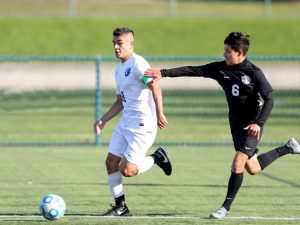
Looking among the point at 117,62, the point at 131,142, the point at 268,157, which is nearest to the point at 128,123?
the point at 131,142

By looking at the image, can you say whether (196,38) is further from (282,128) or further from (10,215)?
(10,215)

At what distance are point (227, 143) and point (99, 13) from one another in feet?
53.2

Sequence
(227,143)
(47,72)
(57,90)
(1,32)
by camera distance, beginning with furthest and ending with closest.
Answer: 1. (1,32)
2. (47,72)
3. (57,90)
4. (227,143)

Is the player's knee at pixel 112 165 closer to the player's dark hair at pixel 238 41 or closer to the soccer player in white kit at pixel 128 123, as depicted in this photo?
the soccer player in white kit at pixel 128 123

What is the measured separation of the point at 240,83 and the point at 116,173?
168 centimetres

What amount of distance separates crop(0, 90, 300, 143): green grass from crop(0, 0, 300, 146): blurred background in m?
0.03

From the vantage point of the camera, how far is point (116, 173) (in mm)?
9750

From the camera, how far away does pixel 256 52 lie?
98.5 feet

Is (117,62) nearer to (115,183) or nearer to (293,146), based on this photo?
(293,146)

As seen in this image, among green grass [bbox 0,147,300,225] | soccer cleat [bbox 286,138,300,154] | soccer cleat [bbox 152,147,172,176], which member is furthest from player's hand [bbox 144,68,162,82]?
soccer cleat [bbox 286,138,300,154]

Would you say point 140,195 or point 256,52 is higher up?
point 140,195

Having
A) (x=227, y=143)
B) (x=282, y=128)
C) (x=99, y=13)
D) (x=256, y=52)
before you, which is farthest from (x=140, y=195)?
(x=99, y=13)

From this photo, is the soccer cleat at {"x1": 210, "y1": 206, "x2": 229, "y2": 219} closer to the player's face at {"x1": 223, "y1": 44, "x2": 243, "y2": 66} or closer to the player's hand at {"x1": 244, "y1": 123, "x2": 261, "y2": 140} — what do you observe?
the player's hand at {"x1": 244, "y1": 123, "x2": 261, "y2": 140}

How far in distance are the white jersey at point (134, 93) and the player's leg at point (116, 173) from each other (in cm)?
21
